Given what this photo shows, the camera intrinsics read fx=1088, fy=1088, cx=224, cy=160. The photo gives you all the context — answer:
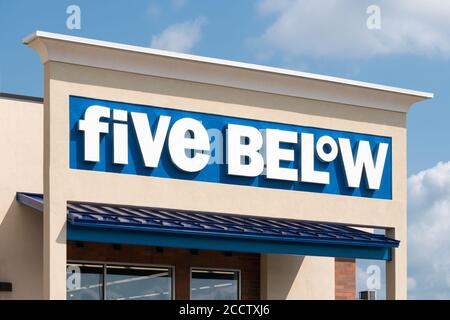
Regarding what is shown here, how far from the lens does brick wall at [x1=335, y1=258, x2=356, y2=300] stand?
29.1m

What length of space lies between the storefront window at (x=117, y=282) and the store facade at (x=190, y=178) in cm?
3

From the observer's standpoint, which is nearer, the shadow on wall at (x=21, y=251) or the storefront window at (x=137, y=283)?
the shadow on wall at (x=21, y=251)

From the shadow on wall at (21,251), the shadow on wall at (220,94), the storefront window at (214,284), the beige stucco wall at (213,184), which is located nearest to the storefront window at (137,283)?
the storefront window at (214,284)

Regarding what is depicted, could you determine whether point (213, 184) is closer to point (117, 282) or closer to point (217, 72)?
point (217, 72)

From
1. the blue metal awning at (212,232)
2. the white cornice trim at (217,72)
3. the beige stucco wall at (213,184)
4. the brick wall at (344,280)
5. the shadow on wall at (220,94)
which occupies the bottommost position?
the brick wall at (344,280)

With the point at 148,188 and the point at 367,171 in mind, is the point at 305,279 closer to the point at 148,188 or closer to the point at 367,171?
the point at 367,171

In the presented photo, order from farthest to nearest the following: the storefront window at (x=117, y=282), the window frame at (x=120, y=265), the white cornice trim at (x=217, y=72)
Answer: the window frame at (x=120, y=265) → the storefront window at (x=117, y=282) → the white cornice trim at (x=217, y=72)

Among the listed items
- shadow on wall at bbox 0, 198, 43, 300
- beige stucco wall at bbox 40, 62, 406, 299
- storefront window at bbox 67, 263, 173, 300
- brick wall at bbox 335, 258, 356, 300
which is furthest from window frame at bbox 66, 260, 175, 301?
brick wall at bbox 335, 258, 356, 300

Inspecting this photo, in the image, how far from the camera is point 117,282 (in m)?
25.1

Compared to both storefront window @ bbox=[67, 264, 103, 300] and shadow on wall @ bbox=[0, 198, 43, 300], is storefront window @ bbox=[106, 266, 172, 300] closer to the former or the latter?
storefront window @ bbox=[67, 264, 103, 300]

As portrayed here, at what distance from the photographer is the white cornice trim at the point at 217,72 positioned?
2214 cm

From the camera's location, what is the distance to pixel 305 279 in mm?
27984

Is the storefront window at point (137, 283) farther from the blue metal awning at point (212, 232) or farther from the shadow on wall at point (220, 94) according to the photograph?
the shadow on wall at point (220, 94)
